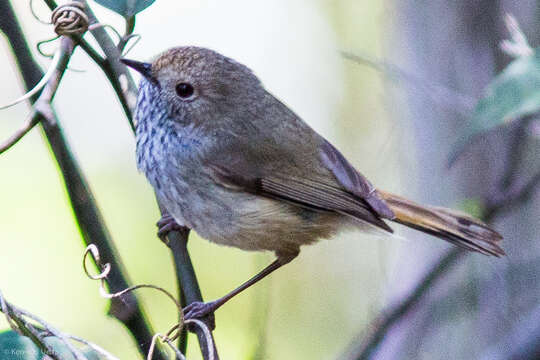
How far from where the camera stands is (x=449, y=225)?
9.96ft

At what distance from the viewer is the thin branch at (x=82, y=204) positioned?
2127mm

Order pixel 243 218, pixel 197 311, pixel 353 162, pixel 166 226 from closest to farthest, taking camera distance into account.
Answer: pixel 197 311, pixel 166 226, pixel 243 218, pixel 353 162

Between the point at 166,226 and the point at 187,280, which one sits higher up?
the point at 166,226

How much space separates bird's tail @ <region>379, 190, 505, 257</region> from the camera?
2.93m

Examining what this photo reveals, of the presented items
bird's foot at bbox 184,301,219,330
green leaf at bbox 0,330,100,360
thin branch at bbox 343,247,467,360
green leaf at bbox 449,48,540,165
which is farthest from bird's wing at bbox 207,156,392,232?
green leaf at bbox 0,330,100,360

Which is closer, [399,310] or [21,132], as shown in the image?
[21,132]

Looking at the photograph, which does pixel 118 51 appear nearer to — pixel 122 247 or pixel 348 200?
pixel 348 200

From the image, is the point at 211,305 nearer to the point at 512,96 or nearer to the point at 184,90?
the point at 184,90

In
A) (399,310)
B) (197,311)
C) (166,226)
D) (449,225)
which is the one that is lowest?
(399,310)

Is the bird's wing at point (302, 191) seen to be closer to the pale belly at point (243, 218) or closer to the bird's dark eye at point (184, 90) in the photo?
the pale belly at point (243, 218)

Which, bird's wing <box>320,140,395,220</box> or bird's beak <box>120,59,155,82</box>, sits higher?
bird's beak <box>120,59,155,82</box>

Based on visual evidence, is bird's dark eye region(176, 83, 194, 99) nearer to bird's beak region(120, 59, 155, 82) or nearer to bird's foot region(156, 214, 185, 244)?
bird's beak region(120, 59, 155, 82)

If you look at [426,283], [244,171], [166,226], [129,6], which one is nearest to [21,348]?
[166,226]

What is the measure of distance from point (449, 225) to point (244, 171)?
77 cm
